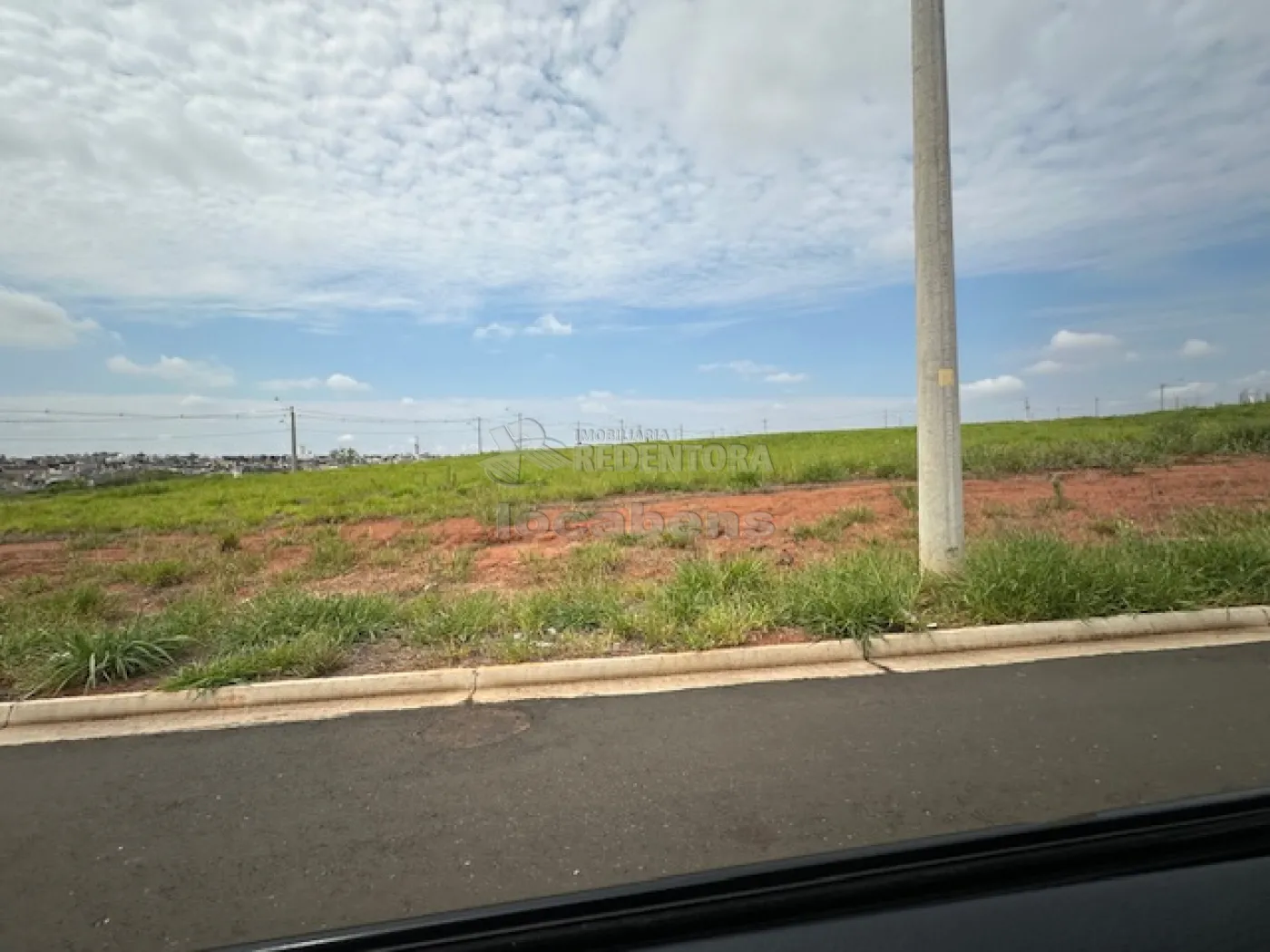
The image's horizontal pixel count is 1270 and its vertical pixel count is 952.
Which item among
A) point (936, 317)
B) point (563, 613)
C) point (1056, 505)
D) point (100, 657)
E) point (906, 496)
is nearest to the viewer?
point (100, 657)

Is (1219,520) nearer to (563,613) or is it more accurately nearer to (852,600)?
(852,600)

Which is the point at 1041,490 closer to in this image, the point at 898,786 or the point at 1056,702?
the point at 1056,702

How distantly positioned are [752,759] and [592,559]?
17.3 feet

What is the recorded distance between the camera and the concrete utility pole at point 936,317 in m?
6.36

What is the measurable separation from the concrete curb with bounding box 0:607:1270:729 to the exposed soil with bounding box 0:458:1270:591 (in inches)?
117

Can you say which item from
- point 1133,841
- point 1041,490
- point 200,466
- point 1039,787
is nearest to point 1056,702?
point 1039,787

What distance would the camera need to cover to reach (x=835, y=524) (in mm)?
10469

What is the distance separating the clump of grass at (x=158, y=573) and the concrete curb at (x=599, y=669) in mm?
4771

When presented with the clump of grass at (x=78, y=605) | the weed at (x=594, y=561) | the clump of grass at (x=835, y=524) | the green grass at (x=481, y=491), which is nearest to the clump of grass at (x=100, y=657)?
the clump of grass at (x=78, y=605)

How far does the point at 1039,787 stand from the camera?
327 cm

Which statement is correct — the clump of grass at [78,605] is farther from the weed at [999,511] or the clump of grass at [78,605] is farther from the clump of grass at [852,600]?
the weed at [999,511]

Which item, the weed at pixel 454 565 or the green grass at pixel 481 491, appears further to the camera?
the green grass at pixel 481 491

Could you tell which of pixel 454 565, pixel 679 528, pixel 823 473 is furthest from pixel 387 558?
pixel 823 473

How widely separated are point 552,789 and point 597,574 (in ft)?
15.3
